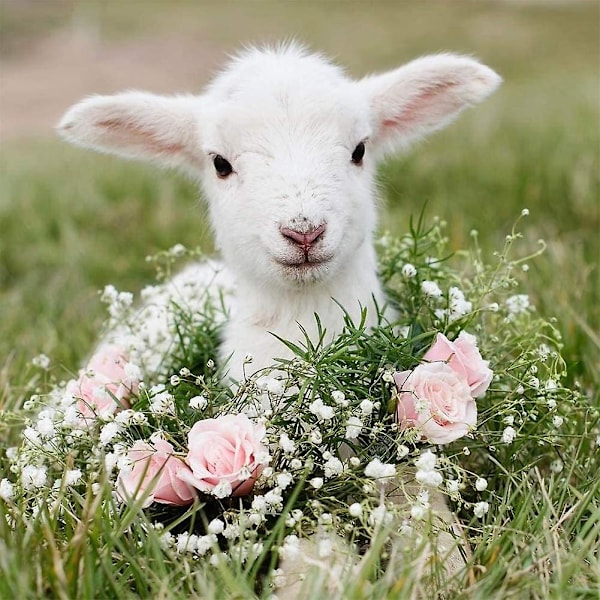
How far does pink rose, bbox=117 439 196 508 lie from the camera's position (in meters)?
2.67

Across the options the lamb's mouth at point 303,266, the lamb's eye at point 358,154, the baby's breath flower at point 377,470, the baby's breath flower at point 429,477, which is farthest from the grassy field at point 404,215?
the lamb's mouth at point 303,266

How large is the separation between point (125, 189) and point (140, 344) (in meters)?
3.65

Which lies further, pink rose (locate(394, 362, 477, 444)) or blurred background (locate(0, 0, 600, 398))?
blurred background (locate(0, 0, 600, 398))

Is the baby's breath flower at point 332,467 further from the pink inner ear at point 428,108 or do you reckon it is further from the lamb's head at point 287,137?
the pink inner ear at point 428,108

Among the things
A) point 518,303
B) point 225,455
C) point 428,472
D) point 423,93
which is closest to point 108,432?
→ point 225,455

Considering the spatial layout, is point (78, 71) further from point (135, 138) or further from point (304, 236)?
point (304, 236)

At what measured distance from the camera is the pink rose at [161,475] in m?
2.67

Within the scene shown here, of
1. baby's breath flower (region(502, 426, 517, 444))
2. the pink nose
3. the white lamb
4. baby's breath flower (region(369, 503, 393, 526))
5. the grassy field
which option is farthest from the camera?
the grassy field

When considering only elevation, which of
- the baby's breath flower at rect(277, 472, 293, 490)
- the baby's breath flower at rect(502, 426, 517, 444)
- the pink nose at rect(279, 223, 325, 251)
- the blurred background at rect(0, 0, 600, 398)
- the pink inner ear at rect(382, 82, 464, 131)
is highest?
the pink inner ear at rect(382, 82, 464, 131)

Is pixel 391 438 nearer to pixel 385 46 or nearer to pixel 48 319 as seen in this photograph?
pixel 48 319

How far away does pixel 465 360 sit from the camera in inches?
113

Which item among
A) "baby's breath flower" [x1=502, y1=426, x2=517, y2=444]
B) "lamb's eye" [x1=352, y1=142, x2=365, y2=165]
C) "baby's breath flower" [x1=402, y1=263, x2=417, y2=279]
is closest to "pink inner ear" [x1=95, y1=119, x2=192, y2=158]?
"lamb's eye" [x1=352, y1=142, x2=365, y2=165]

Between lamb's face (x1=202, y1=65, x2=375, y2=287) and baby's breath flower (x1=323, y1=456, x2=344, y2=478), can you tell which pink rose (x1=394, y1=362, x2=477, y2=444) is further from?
lamb's face (x1=202, y1=65, x2=375, y2=287)

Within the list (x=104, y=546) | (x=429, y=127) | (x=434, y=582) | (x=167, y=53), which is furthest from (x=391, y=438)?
(x=167, y=53)
